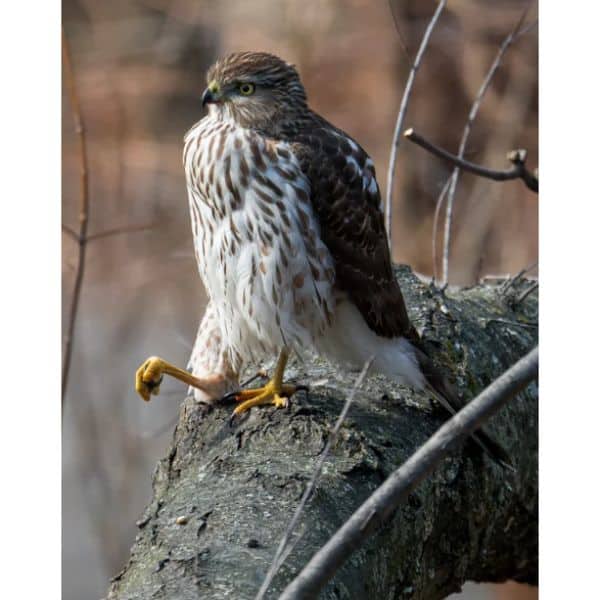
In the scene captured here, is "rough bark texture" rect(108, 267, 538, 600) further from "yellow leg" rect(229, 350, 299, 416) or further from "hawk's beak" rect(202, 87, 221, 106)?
"hawk's beak" rect(202, 87, 221, 106)

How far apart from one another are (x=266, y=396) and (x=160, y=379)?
255 mm

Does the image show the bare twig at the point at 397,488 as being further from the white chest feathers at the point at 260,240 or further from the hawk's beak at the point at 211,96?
the hawk's beak at the point at 211,96

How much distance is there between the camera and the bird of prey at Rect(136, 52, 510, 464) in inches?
72.0

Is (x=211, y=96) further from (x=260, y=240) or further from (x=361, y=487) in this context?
(x=361, y=487)

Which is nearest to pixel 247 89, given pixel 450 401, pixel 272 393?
pixel 272 393

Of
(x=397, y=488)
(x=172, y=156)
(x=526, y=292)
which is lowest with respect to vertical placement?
(x=397, y=488)

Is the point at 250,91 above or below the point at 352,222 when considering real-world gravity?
above

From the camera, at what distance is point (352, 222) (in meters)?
1.89

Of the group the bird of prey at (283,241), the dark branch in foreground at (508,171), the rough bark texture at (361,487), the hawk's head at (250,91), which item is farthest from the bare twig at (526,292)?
the hawk's head at (250,91)

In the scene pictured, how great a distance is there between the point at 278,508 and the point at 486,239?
3.96ft

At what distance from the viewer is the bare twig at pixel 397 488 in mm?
975
